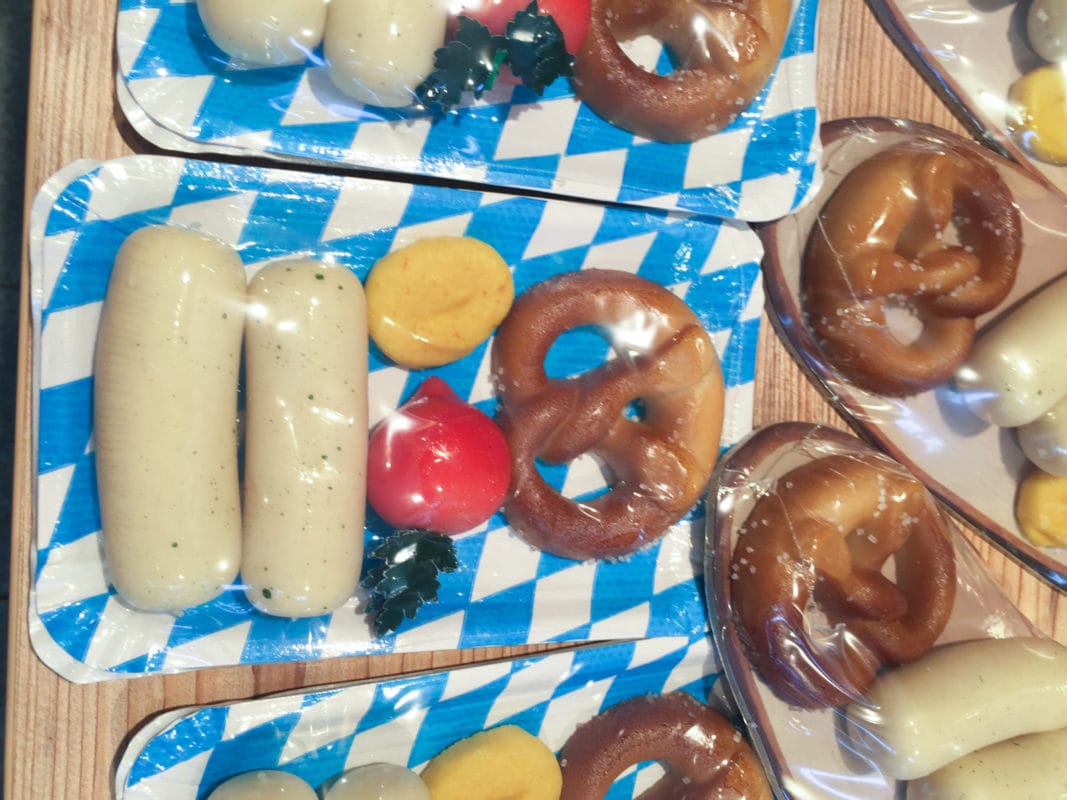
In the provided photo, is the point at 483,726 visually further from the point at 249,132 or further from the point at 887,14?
the point at 887,14

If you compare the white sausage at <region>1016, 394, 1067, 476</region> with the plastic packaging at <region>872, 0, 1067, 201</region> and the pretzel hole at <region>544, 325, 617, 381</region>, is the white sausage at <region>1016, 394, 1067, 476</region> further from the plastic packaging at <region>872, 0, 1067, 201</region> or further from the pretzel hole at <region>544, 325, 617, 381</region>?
the pretzel hole at <region>544, 325, 617, 381</region>

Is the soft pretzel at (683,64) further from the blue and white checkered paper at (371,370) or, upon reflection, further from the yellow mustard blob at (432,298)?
the yellow mustard blob at (432,298)

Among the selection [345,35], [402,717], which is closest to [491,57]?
[345,35]

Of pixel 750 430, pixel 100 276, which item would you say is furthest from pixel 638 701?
pixel 100 276

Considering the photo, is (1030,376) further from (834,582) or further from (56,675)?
(56,675)

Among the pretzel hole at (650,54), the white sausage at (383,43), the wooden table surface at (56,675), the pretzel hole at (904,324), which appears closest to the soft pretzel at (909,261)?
the pretzel hole at (904,324)

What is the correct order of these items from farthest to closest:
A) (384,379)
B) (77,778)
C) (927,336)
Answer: (927,336) → (384,379) → (77,778)

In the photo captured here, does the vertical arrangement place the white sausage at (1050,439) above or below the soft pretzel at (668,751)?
above
